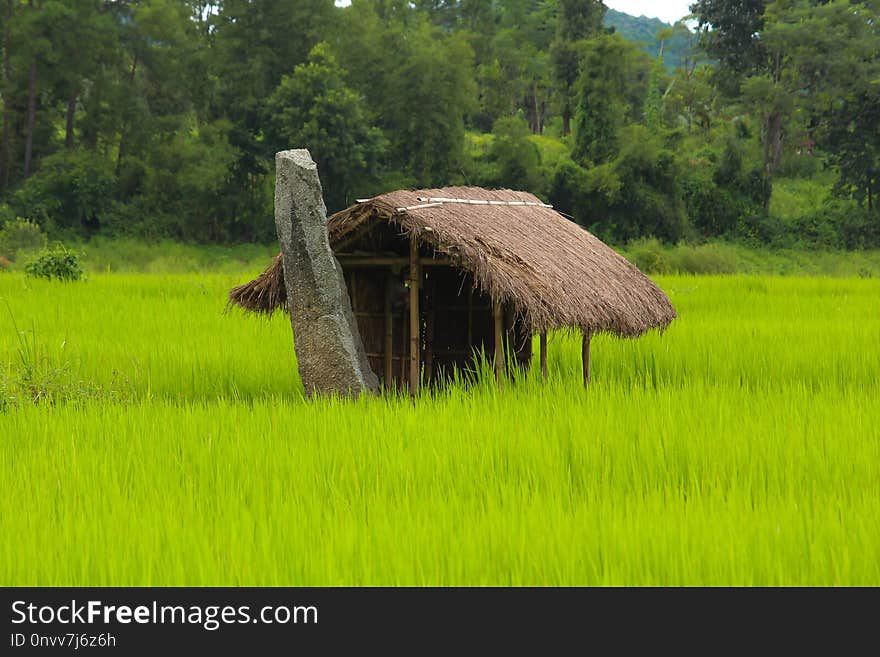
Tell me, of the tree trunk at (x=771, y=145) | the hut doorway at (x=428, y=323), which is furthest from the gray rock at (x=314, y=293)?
the tree trunk at (x=771, y=145)

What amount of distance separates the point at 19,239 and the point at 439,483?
19464mm

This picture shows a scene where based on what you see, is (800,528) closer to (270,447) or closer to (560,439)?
(560,439)

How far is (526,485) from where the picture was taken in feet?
14.6

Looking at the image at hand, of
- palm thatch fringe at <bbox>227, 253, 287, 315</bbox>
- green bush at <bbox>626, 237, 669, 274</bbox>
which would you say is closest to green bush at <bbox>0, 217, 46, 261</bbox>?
green bush at <bbox>626, 237, 669, 274</bbox>

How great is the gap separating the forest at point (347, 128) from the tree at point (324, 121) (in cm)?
6

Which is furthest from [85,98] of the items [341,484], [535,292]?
[341,484]

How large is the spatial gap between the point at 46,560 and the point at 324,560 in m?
0.95

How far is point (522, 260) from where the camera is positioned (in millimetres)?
7258

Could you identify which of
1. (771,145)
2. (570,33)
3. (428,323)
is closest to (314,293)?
(428,323)

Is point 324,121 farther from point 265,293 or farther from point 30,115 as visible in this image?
point 265,293

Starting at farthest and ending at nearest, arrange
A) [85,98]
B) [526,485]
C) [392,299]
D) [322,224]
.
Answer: [85,98], [392,299], [322,224], [526,485]

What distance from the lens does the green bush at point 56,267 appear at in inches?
590

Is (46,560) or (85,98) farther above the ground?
(85,98)

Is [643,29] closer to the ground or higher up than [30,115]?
higher up
